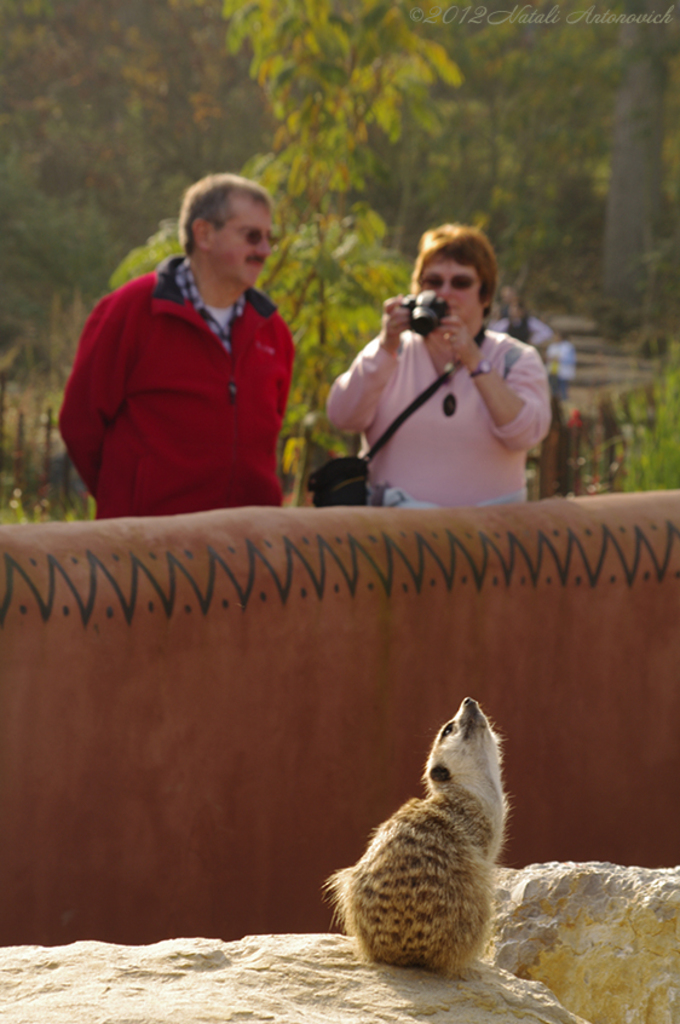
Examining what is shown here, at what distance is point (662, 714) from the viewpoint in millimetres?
2881

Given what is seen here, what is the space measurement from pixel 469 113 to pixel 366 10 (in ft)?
61.9

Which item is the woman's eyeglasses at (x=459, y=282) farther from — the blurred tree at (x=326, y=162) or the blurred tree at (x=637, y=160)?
the blurred tree at (x=637, y=160)

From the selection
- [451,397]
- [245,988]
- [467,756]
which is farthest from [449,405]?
[245,988]

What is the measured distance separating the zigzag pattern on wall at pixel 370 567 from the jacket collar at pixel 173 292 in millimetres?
976

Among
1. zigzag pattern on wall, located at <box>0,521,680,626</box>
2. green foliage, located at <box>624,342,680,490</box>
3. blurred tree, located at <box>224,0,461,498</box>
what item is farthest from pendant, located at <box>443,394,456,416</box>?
green foliage, located at <box>624,342,680,490</box>

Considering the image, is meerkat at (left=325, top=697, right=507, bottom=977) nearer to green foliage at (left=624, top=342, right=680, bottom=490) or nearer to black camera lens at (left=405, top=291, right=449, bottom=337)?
black camera lens at (left=405, top=291, right=449, bottom=337)

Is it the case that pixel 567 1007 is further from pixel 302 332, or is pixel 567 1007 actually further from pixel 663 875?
pixel 302 332

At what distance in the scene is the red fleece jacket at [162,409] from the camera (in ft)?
10.1

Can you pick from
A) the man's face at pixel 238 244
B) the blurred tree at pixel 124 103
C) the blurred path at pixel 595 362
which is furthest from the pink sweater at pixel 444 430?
the blurred tree at pixel 124 103

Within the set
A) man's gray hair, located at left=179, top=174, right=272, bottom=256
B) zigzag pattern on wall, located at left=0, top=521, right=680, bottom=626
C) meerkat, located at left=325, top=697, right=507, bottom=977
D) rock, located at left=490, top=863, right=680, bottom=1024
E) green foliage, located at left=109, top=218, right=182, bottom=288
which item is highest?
green foliage, located at left=109, top=218, right=182, bottom=288

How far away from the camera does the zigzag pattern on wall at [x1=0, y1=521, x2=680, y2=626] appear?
2.27 meters

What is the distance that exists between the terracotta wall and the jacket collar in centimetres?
88

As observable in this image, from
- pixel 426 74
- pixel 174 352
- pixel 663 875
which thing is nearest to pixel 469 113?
pixel 426 74

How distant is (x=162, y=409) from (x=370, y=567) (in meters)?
0.89
